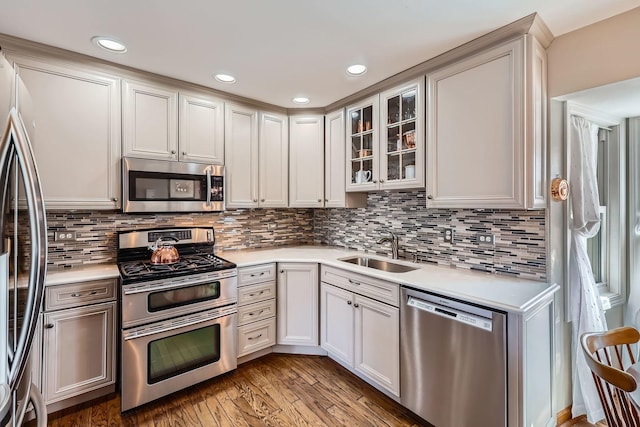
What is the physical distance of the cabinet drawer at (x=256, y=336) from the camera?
2.57 meters

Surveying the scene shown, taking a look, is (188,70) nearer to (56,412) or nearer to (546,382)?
(56,412)

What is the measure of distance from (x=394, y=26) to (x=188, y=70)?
1593mm

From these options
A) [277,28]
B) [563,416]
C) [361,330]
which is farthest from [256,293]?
[563,416]

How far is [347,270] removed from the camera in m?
2.39

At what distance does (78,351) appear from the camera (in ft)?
6.51

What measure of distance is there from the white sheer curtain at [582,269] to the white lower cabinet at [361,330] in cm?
118

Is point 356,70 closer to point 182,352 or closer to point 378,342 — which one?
point 378,342

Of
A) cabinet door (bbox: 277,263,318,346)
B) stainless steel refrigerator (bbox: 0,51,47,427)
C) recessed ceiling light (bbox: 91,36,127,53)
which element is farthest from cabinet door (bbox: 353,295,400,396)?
recessed ceiling light (bbox: 91,36,127,53)

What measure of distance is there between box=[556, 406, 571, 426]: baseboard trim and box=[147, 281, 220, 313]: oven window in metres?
2.52

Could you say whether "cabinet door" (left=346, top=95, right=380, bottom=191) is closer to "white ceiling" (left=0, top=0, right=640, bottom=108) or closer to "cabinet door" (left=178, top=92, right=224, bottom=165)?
"white ceiling" (left=0, top=0, right=640, bottom=108)

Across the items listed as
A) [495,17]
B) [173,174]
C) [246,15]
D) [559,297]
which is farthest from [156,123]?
[559,297]

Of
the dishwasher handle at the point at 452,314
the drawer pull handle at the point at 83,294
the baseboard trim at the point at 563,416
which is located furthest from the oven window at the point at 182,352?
the baseboard trim at the point at 563,416

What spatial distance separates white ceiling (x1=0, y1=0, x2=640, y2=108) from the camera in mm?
Answer: 1591

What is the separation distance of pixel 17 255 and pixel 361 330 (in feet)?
6.64
